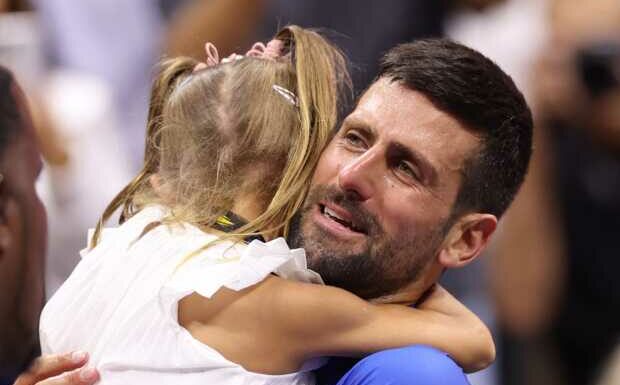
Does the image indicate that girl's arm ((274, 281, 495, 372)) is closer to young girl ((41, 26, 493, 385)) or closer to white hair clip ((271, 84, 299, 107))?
young girl ((41, 26, 493, 385))

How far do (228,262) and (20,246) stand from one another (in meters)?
0.35

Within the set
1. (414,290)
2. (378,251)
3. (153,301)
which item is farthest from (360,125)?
(153,301)

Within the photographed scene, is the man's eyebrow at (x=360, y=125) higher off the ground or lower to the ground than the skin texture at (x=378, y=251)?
higher

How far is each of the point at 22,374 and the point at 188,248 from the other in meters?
0.38

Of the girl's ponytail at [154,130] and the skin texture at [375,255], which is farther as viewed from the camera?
the girl's ponytail at [154,130]

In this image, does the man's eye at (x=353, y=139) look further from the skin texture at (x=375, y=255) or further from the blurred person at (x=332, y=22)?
the blurred person at (x=332, y=22)

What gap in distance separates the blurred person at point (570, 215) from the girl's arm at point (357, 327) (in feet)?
3.79

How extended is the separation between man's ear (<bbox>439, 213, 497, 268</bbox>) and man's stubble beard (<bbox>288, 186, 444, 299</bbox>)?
3 cm

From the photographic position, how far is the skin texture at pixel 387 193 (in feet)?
8.38

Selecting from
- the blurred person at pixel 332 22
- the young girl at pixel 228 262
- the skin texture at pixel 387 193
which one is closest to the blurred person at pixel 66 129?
the blurred person at pixel 332 22

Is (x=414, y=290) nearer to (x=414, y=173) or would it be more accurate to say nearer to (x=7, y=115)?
(x=414, y=173)

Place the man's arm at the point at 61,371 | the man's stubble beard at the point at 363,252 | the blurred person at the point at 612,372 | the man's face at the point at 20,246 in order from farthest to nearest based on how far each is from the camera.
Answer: the blurred person at the point at 612,372
the man's stubble beard at the point at 363,252
the man's arm at the point at 61,371
the man's face at the point at 20,246

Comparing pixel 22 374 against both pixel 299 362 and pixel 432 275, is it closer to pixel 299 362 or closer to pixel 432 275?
pixel 299 362

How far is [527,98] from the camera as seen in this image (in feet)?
13.2
